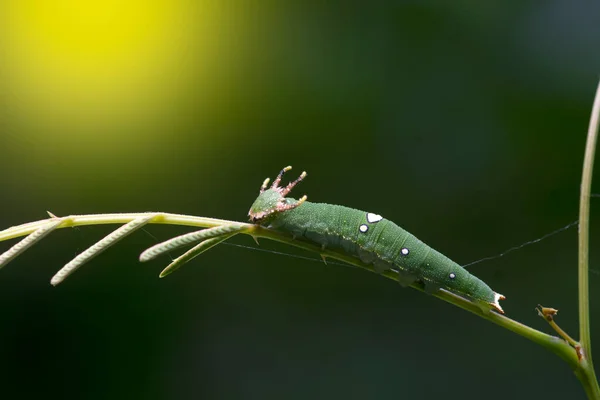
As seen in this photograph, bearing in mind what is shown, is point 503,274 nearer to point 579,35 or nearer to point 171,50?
point 579,35

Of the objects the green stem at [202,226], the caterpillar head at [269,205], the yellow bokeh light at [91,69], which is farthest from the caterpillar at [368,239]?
the yellow bokeh light at [91,69]

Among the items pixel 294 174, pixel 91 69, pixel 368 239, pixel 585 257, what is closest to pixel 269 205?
pixel 368 239

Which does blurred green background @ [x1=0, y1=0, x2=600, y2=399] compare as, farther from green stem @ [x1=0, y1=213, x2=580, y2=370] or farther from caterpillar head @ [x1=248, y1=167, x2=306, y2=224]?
green stem @ [x1=0, y1=213, x2=580, y2=370]

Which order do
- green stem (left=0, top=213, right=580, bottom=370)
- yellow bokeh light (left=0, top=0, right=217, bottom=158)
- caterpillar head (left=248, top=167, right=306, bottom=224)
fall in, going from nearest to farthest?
green stem (left=0, top=213, right=580, bottom=370), caterpillar head (left=248, top=167, right=306, bottom=224), yellow bokeh light (left=0, top=0, right=217, bottom=158)

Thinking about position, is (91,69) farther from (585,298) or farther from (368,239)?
(585,298)

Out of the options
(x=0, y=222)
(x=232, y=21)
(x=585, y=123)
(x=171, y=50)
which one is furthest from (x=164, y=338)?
(x=585, y=123)

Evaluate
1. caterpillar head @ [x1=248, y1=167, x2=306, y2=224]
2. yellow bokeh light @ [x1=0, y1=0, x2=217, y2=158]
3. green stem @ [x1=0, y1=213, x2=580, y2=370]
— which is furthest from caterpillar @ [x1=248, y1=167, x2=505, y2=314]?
yellow bokeh light @ [x1=0, y1=0, x2=217, y2=158]
